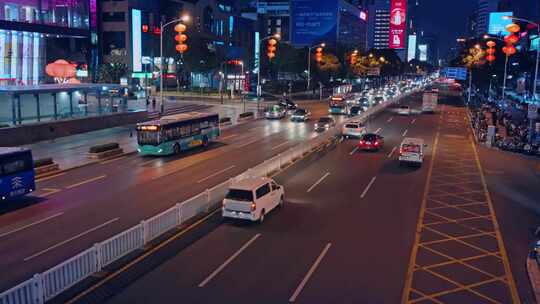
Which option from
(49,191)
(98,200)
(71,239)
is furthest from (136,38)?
(71,239)

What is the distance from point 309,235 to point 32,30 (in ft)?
218

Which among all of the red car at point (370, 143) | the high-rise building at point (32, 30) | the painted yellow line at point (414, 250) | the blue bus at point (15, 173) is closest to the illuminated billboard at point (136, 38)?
the high-rise building at point (32, 30)

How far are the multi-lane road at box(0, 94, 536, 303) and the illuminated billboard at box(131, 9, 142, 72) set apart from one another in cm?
7843

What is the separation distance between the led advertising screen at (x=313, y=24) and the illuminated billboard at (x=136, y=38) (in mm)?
49375

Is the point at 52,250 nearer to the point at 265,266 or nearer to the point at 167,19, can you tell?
the point at 265,266

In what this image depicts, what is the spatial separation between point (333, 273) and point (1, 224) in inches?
542

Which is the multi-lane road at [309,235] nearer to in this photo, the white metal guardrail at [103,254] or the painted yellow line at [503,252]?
the painted yellow line at [503,252]

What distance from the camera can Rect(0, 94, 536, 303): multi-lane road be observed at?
14719 millimetres

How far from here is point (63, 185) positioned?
2777 cm

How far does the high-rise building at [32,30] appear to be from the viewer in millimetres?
68812

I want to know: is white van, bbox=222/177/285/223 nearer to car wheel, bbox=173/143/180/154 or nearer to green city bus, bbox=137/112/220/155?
green city bus, bbox=137/112/220/155

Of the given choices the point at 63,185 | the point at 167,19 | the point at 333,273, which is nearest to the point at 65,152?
the point at 63,185

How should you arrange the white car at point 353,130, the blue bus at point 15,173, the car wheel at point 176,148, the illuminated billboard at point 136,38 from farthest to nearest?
the illuminated billboard at point 136,38
the white car at point 353,130
the car wheel at point 176,148
the blue bus at point 15,173

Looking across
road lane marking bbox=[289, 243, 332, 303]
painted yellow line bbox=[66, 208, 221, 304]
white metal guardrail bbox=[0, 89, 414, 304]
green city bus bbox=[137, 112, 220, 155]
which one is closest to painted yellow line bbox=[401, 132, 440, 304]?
road lane marking bbox=[289, 243, 332, 303]
